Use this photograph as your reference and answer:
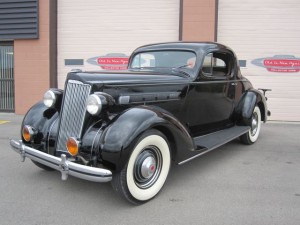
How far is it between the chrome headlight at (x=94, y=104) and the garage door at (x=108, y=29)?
6580 mm

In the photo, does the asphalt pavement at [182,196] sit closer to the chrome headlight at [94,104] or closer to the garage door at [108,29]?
the chrome headlight at [94,104]

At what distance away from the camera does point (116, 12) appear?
9.77 metres

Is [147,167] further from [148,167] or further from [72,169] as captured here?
[72,169]

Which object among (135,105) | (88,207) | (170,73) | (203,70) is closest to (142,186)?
(88,207)

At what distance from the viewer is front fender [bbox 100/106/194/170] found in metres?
3.08

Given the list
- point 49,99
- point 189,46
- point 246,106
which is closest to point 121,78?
point 49,99

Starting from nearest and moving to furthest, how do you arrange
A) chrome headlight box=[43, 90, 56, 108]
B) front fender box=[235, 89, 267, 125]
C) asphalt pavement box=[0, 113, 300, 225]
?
asphalt pavement box=[0, 113, 300, 225] < chrome headlight box=[43, 90, 56, 108] < front fender box=[235, 89, 267, 125]

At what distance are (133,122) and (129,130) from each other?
0.35ft

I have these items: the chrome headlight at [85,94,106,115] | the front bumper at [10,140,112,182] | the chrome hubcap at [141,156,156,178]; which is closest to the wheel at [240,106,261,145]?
the chrome hubcap at [141,156,156,178]

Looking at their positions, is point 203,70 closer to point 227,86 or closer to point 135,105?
point 227,86

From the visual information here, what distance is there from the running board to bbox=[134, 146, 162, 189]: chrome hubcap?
363 millimetres

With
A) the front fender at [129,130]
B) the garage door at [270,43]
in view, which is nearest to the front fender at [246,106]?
the front fender at [129,130]

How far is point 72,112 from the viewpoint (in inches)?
139

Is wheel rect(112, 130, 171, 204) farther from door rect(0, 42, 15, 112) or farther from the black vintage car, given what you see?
door rect(0, 42, 15, 112)
